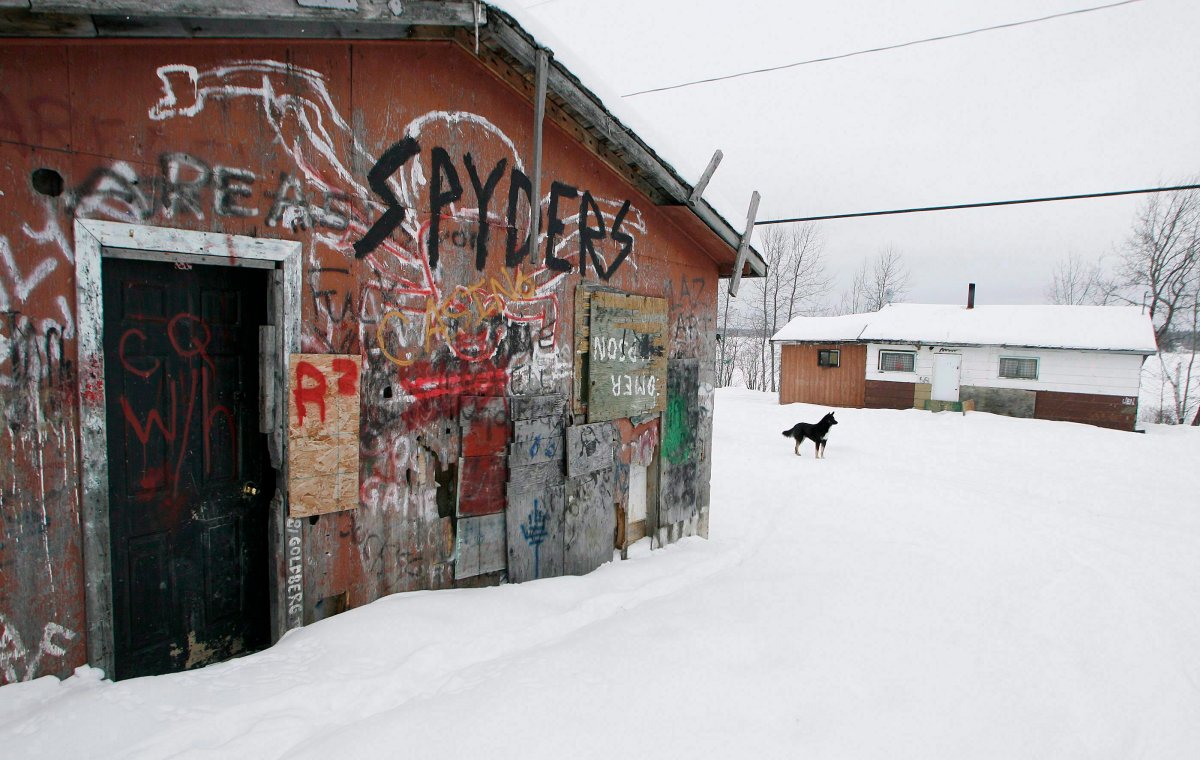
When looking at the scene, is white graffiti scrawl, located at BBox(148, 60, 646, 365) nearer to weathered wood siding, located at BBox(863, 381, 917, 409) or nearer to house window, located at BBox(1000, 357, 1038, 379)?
weathered wood siding, located at BBox(863, 381, 917, 409)

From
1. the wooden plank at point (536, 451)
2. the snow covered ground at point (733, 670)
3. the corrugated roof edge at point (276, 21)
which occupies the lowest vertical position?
the snow covered ground at point (733, 670)

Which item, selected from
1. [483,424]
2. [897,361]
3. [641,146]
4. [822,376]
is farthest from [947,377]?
[483,424]

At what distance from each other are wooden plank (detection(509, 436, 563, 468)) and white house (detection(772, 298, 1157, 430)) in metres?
20.9

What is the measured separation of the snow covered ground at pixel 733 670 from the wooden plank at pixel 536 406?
1.39 meters

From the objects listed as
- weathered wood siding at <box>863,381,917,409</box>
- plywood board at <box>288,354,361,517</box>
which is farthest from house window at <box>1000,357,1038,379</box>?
plywood board at <box>288,354,361,517</box>

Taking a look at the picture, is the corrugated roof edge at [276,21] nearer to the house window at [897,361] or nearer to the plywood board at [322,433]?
the plywood board at [322,433]

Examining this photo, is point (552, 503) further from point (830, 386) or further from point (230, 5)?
point (830, 386)

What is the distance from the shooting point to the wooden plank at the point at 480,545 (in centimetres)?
418

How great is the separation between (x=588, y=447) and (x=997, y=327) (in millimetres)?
22908

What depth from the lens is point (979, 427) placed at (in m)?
18.0

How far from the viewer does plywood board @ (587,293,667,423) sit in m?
5.09

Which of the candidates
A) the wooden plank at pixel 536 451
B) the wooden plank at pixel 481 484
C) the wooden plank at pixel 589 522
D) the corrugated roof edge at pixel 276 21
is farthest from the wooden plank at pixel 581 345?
the corrugated roof edge at pixel 276 21

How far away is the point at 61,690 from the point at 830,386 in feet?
80.8

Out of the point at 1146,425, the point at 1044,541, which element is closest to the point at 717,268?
the point at 1044,541
